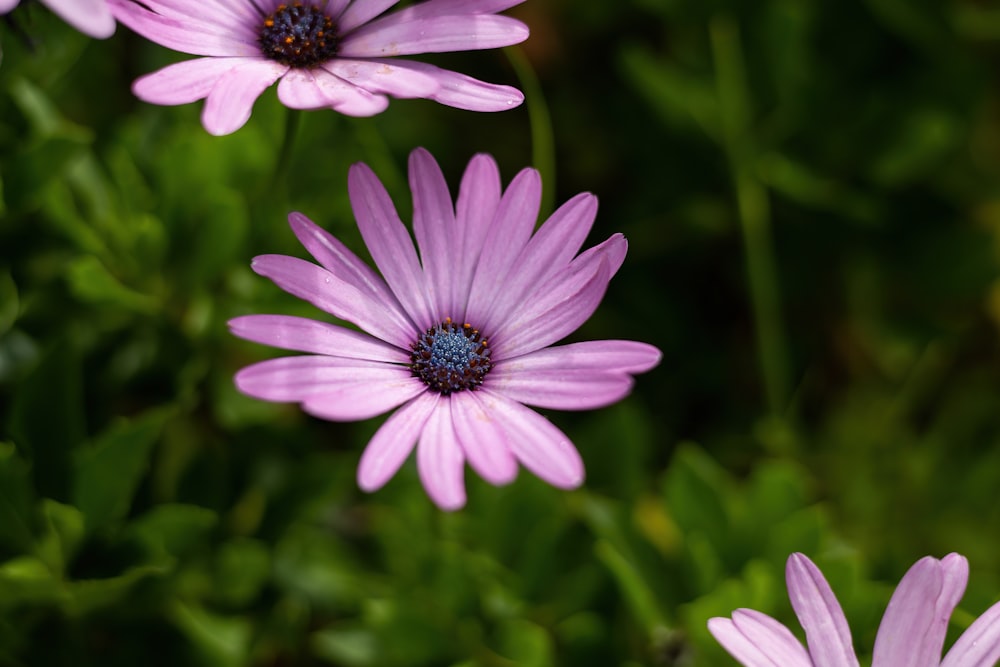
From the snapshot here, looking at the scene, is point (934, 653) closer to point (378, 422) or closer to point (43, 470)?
point (378, 422)

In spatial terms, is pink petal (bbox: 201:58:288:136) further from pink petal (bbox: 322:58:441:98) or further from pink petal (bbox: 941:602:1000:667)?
pink petal (bbox: 941:602:1000:667)

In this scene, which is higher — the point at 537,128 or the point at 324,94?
the point at 537,128

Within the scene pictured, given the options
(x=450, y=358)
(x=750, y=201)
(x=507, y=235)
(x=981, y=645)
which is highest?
(x=750, y=201)

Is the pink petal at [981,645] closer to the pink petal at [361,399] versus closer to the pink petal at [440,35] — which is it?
the pink petal at [361,399]

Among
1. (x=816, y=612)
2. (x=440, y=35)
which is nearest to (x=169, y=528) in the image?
(x=440, y=35)

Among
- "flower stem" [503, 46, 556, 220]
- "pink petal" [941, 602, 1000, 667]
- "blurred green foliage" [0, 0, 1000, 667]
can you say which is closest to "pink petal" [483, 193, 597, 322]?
"flower stem" [503, 46, 556, 220]

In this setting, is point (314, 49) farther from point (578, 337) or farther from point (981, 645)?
point (578, 337)
